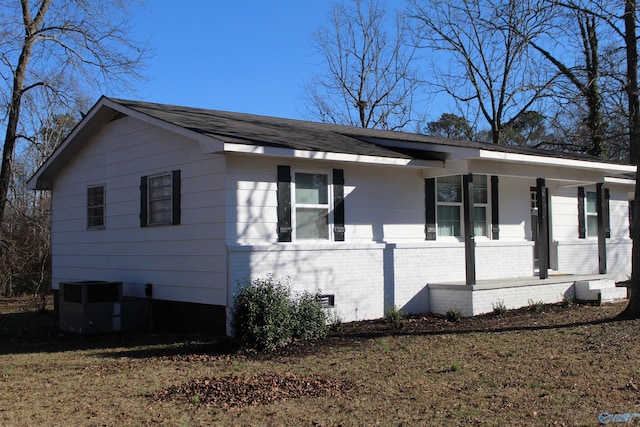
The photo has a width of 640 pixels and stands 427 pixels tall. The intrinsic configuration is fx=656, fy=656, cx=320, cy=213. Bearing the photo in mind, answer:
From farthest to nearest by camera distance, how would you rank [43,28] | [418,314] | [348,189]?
[43,28] → [418,314] → [348,189]

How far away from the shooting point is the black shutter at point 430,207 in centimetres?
1370

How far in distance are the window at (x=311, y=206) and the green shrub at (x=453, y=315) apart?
9.19ft

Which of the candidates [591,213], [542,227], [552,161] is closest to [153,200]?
[542,227]

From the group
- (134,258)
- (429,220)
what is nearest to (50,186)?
(134,258)

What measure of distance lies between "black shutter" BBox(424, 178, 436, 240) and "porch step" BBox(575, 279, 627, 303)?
392 centimetres

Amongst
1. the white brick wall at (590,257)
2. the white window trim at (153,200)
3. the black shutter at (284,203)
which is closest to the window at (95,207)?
the white window trim at (153,200)

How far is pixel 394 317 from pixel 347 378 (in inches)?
165

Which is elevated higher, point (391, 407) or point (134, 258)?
point (134, 258)

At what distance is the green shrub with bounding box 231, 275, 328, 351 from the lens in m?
9.59

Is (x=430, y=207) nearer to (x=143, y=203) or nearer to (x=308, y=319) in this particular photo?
(x=308, y=319)

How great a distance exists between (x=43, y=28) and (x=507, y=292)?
17.0 m

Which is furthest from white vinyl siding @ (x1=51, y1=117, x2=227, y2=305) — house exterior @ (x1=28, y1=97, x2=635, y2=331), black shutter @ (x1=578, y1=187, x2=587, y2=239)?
black shutter @ (x1=578, y1=187, x2=587, y2=239)

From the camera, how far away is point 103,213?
14094mm

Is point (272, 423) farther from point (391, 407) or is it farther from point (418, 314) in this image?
point (418, 314)
